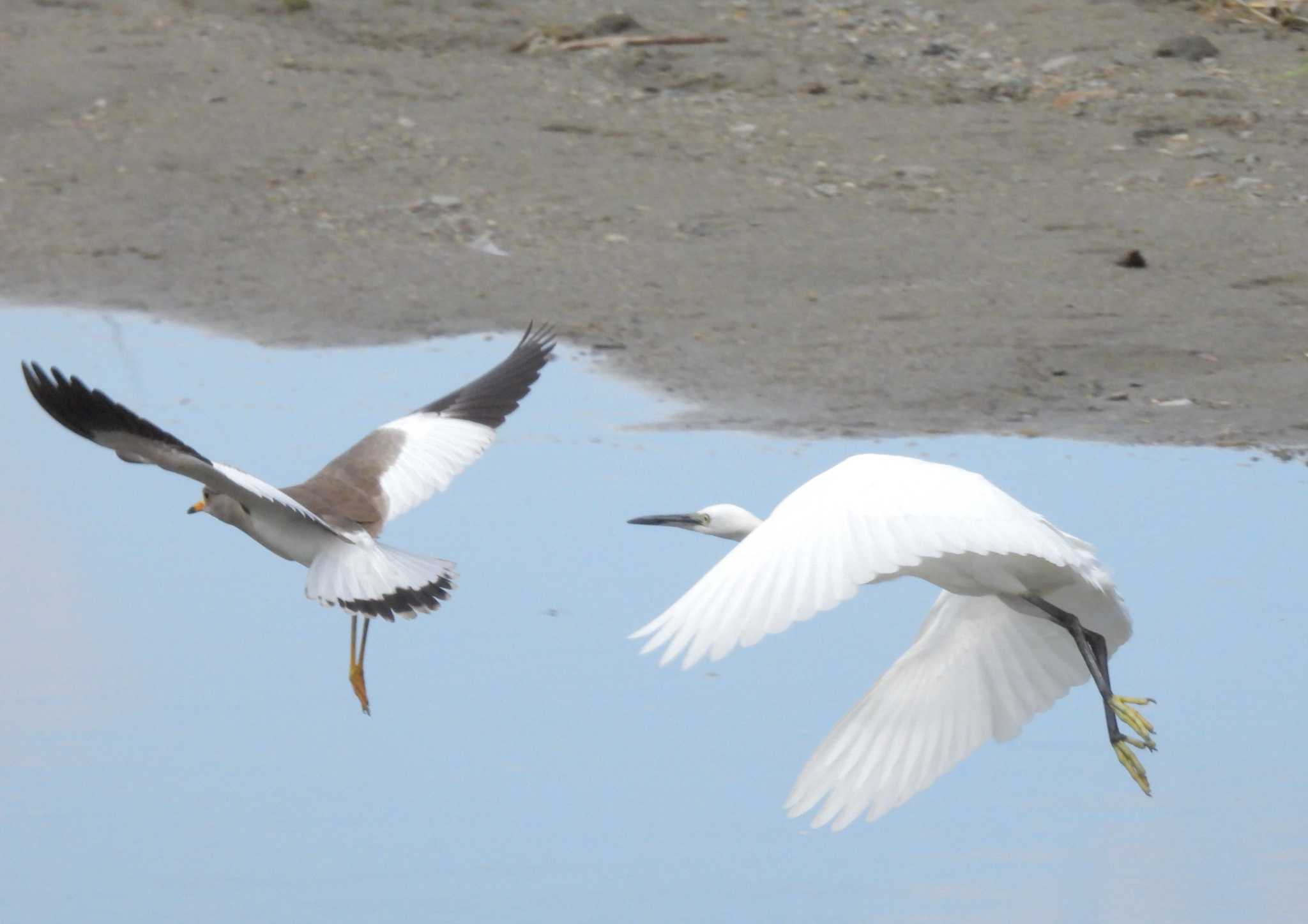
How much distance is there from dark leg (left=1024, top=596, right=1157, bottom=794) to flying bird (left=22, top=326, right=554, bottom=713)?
5.25ft

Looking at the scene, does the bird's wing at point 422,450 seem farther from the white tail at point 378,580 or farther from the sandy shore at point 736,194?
the sandy shore at point 736,194

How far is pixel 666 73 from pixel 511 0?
51.3 inches

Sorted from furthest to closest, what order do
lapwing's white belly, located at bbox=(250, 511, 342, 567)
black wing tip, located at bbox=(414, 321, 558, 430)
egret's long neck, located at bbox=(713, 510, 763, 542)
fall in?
black wing tip, located at bbox=(414, 321, 558, 430) → lapwing's white belly, located at bbox=(250, 511, 342, 567) → egret's long neck, located at bbox=(713, 510, 763, 542)

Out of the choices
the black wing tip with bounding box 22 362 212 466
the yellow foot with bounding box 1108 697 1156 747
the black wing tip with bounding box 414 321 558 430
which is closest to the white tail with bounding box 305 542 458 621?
the black wing tip with bounding box 22 362 212 466

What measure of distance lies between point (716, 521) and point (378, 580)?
92cm

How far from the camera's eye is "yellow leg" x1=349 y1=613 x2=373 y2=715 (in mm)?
5645

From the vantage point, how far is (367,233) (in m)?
9.26

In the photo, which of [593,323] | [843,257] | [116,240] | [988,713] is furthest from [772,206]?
[988,713]

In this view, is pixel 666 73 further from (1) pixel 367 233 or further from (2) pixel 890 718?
(2) pixel 890 718

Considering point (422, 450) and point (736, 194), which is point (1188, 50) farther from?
point (422, 450)

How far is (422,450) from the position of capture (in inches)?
261

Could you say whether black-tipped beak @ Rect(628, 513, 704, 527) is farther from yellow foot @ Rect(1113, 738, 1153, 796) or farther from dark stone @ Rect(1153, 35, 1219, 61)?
dark stone @ Rect(1153, 35, 1219, 61)

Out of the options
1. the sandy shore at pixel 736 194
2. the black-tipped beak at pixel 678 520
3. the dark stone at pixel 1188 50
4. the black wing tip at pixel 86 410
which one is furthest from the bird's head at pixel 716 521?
the dark stone at pixel 1188 50

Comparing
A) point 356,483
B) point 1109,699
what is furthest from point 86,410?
point 1109,699
